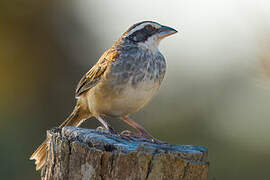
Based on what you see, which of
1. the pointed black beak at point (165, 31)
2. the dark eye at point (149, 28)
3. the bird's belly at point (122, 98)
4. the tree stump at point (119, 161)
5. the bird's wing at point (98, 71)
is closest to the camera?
the tree stump at point (119, 161)

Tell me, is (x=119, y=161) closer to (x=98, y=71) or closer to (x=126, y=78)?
(x=126, y=78)

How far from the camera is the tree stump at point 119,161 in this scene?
423cm

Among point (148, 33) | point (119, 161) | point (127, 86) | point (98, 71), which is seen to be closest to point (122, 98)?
point (127, 86)

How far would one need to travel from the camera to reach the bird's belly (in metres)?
6.27

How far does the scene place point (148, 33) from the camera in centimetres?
683

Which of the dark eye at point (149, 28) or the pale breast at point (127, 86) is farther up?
the dark eye at point (149, 28)

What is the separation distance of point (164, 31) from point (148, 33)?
0.63 ft

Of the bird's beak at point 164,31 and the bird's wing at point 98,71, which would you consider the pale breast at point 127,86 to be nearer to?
the bird's wing at point 98,71

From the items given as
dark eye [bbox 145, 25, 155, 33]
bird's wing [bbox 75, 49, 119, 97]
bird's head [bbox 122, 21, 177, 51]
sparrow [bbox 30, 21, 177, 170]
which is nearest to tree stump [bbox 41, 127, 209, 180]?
sparrow [bbox 30, 21, 177, 170]

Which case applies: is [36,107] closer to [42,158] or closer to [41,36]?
[41,36]

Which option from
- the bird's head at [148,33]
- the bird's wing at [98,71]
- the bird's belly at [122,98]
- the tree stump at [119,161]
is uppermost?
the bird's head at [148,33]

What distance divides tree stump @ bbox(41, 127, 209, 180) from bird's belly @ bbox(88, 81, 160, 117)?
1714 mm

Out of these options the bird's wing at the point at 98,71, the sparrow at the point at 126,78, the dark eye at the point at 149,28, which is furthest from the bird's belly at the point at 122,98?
the dark eye at the point at 149,28

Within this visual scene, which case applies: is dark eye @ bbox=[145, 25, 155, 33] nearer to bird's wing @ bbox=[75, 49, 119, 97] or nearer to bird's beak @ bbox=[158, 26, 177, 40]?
bird's beak @ bbox=[158, 26, 177, 40]
